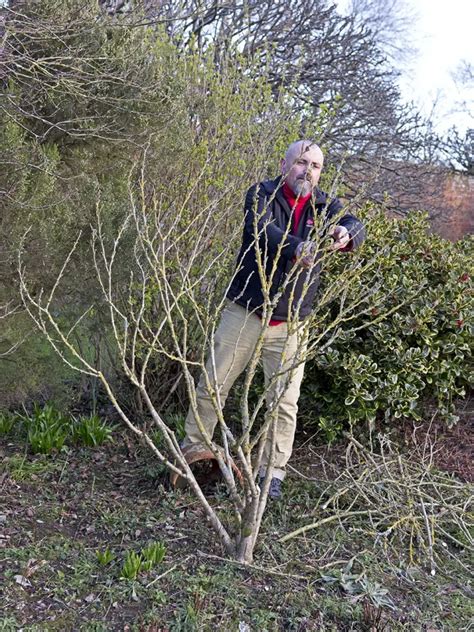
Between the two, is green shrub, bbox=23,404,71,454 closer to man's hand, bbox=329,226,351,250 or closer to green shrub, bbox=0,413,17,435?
green shrub, bbox=0,413,17,435

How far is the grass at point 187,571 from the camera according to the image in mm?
Result: 2703

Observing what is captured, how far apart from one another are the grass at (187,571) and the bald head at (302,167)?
5.77 feet

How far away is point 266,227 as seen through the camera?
3.38 m

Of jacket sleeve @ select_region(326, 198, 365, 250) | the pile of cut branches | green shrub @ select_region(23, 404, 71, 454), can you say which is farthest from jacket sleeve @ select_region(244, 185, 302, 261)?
green shrub @ select_region(23, 404, 71, 454)

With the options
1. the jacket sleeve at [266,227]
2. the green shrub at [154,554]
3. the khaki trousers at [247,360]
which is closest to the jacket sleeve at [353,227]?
the jacket sleeve at [266,227]

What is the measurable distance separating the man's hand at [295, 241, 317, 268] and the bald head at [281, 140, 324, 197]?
1.68ft

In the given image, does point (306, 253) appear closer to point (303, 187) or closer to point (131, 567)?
point (303, 187)

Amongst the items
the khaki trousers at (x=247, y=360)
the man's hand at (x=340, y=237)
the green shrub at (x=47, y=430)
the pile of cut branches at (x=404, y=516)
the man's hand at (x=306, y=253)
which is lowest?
the green shrub at (x=47, y=430)

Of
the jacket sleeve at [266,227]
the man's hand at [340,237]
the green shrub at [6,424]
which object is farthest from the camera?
the green shrub at [6,424]

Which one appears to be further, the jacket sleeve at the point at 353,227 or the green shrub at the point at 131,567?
the jacket sleeve at the point at 353,227

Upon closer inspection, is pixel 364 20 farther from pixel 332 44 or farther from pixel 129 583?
pixel 129 583

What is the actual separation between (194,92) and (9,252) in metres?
2.05

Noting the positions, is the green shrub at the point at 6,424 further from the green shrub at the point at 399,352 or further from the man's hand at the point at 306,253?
the man's hand at the point at 306,253

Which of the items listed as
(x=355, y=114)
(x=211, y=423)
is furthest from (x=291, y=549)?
(x=355, y=114)
